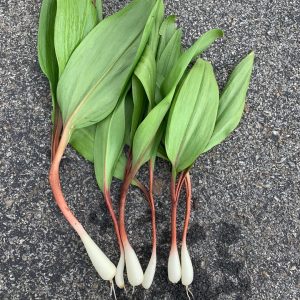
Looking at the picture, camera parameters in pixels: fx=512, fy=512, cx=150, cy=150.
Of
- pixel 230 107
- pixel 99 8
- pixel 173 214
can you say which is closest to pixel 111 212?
pixel 173 214

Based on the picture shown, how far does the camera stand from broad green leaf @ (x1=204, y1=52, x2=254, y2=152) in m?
1.26

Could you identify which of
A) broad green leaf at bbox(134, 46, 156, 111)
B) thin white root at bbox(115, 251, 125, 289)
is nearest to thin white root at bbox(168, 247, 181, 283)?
thin white root at bbox(115, 251, 125, 289)

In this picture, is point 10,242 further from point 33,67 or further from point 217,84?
point 217,84

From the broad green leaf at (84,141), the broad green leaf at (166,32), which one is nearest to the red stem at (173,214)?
the broad green leaf at (84,141)

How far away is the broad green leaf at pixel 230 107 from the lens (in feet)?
4.13

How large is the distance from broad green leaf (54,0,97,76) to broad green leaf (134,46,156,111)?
17 centimetres

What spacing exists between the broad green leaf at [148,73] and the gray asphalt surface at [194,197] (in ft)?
0.64

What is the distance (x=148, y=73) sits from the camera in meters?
1.20

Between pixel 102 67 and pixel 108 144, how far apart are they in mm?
188

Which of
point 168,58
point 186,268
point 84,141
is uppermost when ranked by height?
point 168,58

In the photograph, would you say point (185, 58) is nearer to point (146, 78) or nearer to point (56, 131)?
point (146, 78)

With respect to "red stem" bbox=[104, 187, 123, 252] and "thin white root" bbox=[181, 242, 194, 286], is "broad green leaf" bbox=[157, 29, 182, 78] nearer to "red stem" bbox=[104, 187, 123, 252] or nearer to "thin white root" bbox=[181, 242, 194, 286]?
"red stem" bbox=[104, 187, 123, 252]

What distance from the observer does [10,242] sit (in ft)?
4.14

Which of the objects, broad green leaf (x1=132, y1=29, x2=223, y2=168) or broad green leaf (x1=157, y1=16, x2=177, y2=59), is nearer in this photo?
broad green leaf (x1=132, y1=29, x2=223, y2=168)
